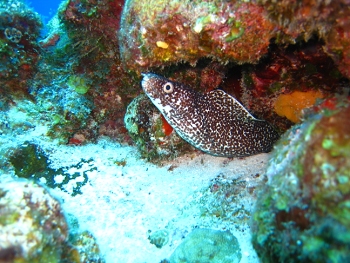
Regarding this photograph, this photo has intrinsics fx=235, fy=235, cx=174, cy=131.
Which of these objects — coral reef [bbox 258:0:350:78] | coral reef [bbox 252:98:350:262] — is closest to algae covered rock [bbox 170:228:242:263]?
A: coral reef [bbox 252:98:350:262]

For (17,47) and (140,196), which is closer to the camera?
(140,196)

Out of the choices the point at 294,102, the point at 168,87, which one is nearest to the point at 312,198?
the point at 294,102

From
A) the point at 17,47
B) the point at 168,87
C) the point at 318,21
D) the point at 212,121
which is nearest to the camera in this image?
the point at 318,21

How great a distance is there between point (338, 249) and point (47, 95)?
5.97 m

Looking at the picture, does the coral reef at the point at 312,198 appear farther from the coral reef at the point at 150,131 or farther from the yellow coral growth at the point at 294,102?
the coral reef at the point at 150,131

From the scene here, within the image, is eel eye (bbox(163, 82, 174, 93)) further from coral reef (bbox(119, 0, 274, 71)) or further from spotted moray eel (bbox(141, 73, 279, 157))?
coral reef (bbox(119, 0, 274, 71))

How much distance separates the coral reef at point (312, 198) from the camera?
1590 millimetres

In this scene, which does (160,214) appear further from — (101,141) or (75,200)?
(101,141)

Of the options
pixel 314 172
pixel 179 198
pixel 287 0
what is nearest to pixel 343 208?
pixel 314 172

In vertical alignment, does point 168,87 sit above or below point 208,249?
above

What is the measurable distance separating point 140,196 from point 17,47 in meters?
4.35

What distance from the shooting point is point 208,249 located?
3.14 meters

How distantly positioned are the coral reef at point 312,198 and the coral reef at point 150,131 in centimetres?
308

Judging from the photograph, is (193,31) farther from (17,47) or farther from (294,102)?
→ (17,47)
